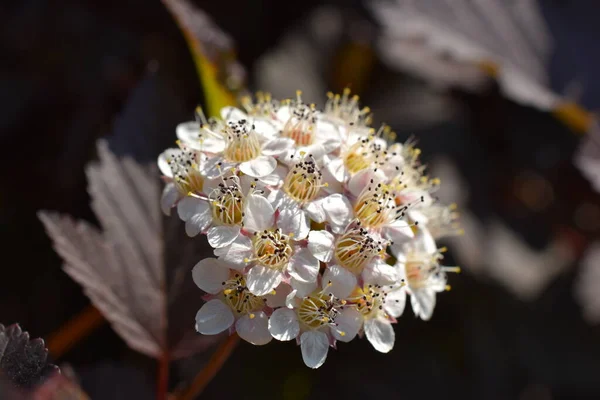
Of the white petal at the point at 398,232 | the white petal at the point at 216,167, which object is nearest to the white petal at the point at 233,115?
the white petal at the point at 216,167

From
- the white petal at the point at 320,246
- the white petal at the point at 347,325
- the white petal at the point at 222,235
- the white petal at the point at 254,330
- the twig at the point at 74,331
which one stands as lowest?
the twig at the point at 74,331

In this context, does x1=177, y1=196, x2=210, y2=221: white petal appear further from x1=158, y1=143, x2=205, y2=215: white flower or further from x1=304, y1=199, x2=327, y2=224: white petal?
x1=304, y1=199, x2=327, y2=224: white petal

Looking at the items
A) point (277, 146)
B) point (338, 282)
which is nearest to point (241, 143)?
point (277, 146)

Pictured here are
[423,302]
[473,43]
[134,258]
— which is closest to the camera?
[423,302]

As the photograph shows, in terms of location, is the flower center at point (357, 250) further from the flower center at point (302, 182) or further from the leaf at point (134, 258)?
the leaf at point (134, 258)

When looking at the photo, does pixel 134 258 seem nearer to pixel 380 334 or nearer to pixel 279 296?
pixel 279 296

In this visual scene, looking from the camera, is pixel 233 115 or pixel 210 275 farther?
pixel 233 115
